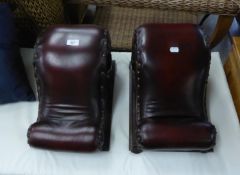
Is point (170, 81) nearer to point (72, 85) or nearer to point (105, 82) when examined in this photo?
point (105, 82)

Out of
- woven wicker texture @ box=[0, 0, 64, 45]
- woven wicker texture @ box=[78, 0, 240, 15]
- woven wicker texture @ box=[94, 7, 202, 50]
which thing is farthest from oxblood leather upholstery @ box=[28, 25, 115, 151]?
woven wicker texture @ box=[94, 7, 202, 50]

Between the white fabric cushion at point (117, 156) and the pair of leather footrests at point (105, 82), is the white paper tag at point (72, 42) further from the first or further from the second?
the white fabric cushion at point (117, 156)

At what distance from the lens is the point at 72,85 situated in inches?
44.9

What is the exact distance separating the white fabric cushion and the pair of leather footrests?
0.16ft

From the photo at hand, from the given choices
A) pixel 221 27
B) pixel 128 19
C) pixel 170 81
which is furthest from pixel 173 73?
pixel 128 19

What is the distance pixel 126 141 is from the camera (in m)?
1.16

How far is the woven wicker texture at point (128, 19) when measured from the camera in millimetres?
1863

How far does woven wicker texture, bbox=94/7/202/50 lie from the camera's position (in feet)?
6.11

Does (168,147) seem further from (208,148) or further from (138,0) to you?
(138,0)

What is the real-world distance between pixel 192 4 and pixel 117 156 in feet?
3.07

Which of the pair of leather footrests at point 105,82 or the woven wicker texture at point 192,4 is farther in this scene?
the woven wicker texture at point 192,4

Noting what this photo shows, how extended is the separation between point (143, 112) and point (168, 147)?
0.63ft

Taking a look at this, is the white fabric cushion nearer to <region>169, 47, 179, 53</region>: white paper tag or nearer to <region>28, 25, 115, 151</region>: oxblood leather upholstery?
<region>28, 25, 115, 151</region>: oxblood leather upholstery

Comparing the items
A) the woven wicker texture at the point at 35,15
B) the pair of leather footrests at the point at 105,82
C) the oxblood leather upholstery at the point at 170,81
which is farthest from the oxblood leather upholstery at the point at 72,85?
the woven wicker texture at the point at 35,15
